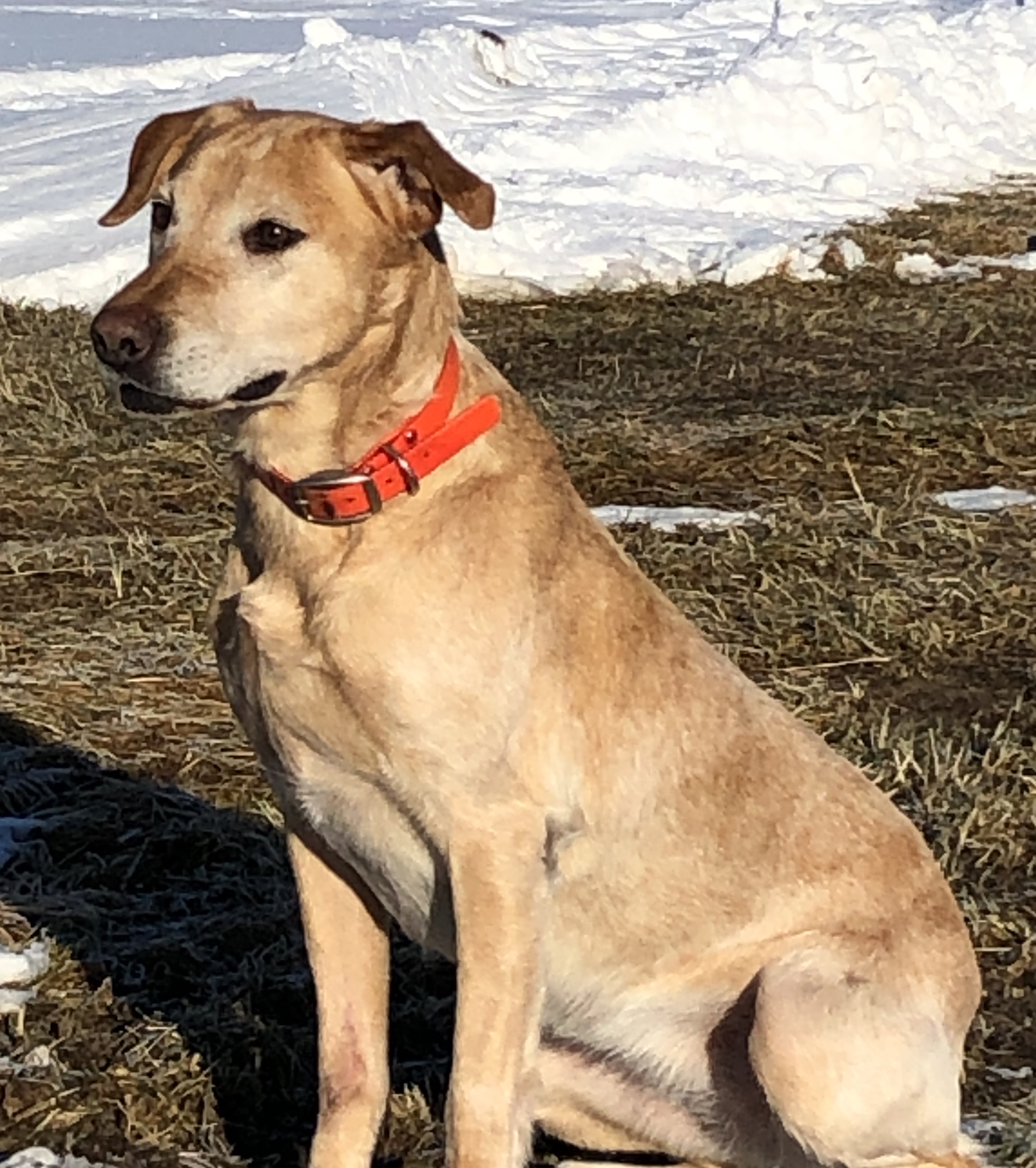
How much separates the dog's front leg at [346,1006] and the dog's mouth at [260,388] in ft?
2.56

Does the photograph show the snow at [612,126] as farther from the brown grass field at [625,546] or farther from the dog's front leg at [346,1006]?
the dog's front leg at [346,1006]

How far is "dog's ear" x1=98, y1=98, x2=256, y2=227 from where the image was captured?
3691 mm

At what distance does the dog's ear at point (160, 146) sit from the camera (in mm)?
3691

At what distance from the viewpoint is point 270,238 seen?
344cm

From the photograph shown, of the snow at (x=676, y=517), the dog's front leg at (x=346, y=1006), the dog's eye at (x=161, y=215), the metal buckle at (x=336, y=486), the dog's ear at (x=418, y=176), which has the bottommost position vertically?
the snow at (x=676, y=517)

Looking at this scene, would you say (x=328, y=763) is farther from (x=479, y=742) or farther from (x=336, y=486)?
(x=336, y=486)

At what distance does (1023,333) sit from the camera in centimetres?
1029

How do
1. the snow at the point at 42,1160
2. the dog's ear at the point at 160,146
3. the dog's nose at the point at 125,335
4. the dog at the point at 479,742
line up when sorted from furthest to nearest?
the snow at the point at 42,1160
the dog's ear at the point at 160,146
the dog at the point at 479,742
the dog's nose at the point at 125,335

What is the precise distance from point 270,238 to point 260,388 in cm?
24

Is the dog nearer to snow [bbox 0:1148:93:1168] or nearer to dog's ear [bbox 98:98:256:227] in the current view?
dog's ear [bbox 98:98:256:227]

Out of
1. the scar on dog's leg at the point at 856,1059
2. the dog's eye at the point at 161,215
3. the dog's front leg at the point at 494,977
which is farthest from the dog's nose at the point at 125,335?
the scar on dog's leg at the point at 856,1059

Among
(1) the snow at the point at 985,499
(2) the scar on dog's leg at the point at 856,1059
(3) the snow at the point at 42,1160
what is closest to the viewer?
(2) the scar on dog's leg at the point at 856,1059

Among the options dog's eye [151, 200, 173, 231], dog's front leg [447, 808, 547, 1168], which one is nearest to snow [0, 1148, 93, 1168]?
dog's front leg [447, 808, 547, 1168]

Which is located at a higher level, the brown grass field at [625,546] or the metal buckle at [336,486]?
the metal buckle at [336,486]
